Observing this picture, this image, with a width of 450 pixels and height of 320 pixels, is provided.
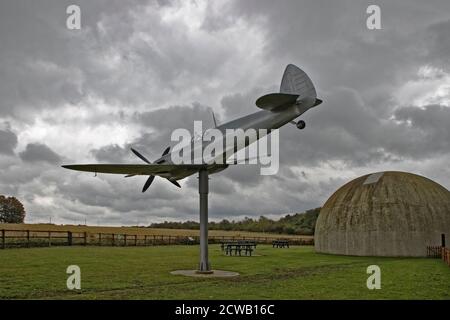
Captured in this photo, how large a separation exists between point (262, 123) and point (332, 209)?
77.5ft

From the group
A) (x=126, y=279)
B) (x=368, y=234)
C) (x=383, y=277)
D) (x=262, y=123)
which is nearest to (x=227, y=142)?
(x=262, y=123)

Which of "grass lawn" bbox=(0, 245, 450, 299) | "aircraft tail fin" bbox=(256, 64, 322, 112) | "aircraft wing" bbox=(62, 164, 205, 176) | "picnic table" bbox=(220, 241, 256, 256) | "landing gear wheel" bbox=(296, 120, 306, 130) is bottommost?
"picnic table" bbox=(220, 241, 256, 256)

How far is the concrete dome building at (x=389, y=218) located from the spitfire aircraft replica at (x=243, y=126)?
18.4 meters

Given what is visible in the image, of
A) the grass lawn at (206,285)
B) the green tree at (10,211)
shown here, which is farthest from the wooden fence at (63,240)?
the green tree at (10,211)

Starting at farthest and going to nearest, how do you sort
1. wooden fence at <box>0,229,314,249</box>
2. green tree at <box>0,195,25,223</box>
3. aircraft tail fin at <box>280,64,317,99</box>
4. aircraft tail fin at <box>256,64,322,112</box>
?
1. green tree at <box>0,195,25,223</box>
2. wooden fence at <box>0,229,314,249</box>
3. aircraft tail fin at <box>280,64,317,99</box>
4. aircraft tail fin at <box>256,64,322,112</box>

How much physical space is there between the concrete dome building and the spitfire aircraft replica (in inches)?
726

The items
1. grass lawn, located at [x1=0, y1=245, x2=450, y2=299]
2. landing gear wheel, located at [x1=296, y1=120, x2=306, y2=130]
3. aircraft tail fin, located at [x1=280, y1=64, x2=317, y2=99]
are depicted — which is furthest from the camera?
grass lawn, located at [x1=0, y1=245, x2=450, y2=299]

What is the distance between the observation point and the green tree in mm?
73812

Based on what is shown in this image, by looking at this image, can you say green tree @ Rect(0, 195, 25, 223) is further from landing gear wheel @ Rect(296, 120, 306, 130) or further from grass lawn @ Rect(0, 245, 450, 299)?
landing gear wheel @ Rect(296, 120, 306, 130)

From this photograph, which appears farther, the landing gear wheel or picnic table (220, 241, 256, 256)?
picnic table (220, 241, 256, 256)

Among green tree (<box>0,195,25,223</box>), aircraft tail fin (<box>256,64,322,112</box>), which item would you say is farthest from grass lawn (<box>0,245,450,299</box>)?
green tree (<box>0,195,25,223</box>)

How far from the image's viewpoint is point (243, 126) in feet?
39.4

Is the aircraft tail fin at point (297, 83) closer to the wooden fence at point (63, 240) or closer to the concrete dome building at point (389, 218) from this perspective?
the concrete dome building at point (389, 218)

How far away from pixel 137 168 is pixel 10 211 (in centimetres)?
7038
